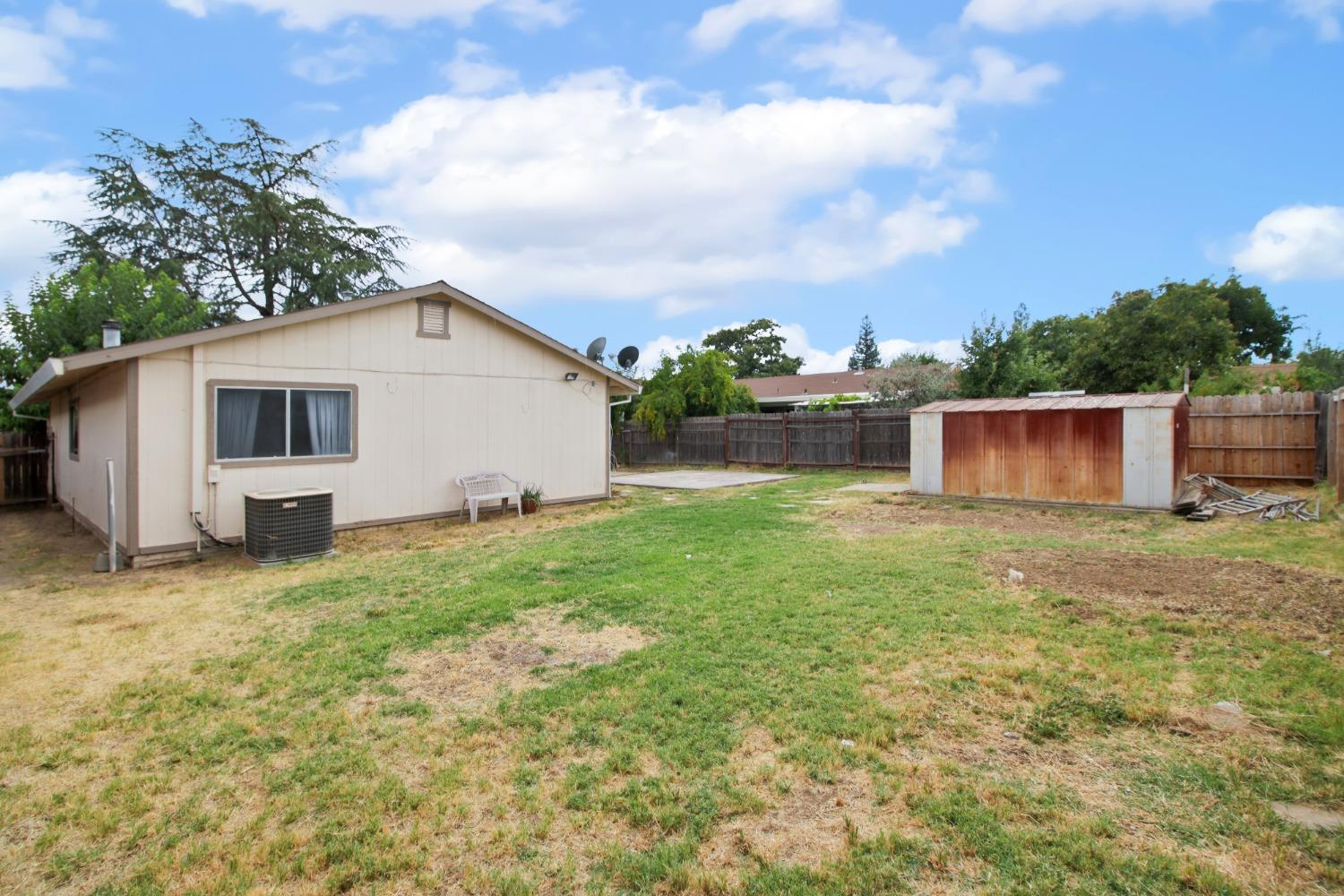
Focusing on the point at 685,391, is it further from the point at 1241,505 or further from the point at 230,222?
the point at 230,222

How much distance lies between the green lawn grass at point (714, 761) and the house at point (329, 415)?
3463mm

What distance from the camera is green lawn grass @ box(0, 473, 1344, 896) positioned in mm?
2318

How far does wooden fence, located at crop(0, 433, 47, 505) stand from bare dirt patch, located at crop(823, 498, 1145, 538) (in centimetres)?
1488

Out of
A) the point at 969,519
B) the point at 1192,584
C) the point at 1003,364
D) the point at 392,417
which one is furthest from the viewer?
the point at 1003,364

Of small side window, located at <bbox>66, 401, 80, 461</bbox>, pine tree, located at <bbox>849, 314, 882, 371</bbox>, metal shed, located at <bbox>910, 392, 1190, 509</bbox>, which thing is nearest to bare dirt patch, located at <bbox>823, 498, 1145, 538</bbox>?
metal shed, located at <bbox>910, 392, 1190, 509</bbox>

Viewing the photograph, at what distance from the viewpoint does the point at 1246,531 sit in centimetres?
875

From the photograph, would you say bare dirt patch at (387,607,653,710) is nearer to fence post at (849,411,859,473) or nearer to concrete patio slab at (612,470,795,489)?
concrete patio slab at (612,470,795,489)

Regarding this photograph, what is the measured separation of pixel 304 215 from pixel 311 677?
24.9 metres

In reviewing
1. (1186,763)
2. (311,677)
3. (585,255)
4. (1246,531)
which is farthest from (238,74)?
(1246,531)

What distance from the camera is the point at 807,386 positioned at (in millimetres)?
33188

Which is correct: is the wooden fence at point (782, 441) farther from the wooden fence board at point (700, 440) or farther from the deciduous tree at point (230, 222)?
the deciduous tree at point (230, 222)

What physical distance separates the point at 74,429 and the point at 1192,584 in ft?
48.8

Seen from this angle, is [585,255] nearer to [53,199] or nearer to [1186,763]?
[53,199]

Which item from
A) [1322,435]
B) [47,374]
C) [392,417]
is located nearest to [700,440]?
[392,417]
